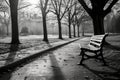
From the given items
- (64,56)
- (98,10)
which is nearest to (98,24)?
(98,10)

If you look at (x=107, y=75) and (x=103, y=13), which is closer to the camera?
(x=107, y=75)

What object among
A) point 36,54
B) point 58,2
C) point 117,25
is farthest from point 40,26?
point 36,54

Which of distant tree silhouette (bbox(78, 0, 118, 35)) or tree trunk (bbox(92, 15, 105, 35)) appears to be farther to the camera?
tree trunk (bbox(92, 15, 105, 35))

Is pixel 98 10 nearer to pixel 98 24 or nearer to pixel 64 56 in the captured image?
pixel 98 24

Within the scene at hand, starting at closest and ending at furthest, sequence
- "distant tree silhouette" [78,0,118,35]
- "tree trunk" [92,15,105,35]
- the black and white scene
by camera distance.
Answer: the black and white scene, "distant tree silhouette" [78,0,118,35], "tree trunk" [92,15,105,35]

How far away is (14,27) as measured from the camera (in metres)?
15.3

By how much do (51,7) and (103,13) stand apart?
62.5ft

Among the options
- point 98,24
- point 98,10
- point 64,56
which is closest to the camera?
point 64,56

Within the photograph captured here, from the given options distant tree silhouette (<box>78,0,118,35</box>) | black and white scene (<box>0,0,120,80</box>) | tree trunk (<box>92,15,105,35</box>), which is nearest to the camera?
black and white scene (<box>0,0,120,80</box>)

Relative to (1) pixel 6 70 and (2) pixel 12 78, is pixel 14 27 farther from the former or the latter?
(2) pixel 12 78

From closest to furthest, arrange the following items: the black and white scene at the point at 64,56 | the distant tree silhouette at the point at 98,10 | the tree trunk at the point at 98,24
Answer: the black and white scene at the point at 64,56 < the distant tree silhouette at the point at 98,10 < the tree trunk at the point at 98,24

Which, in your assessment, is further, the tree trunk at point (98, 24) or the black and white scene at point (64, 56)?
the tree trunk at point (98, 24)

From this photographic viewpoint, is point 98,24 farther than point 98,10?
Yes

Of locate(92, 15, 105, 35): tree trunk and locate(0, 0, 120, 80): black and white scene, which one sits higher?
locate(92, 15, 105, 35): tree trunk
